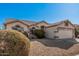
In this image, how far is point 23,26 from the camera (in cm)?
350

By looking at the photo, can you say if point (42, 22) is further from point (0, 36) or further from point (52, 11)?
point (0, 36)

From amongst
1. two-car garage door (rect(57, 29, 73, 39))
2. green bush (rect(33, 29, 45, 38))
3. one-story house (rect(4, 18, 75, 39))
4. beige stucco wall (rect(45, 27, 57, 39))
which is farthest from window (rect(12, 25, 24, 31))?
two-car garage door (rect(57, 29, 73, 39))

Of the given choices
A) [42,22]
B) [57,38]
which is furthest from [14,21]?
[57,38]

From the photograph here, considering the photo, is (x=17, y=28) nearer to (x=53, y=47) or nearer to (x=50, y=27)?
(x=50, y=27)

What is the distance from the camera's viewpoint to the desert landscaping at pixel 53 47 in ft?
11.2

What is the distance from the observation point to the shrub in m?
3.36

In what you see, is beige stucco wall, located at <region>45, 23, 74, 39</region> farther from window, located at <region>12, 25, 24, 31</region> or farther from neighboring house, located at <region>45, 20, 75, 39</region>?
window, located at <region>12, 25, 24, 31</region>

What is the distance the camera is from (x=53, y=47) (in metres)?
3.46

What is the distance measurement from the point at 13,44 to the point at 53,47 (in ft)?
2.01

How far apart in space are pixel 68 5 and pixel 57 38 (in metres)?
0.54

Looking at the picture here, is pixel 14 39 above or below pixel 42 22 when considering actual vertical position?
below

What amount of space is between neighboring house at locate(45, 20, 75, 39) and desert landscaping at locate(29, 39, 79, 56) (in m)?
0.07

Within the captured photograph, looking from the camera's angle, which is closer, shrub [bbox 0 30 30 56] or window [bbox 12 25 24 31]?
shrub [bbox 0 30 30 56]

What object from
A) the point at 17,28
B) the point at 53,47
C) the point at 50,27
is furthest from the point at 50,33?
the point at 17,28
